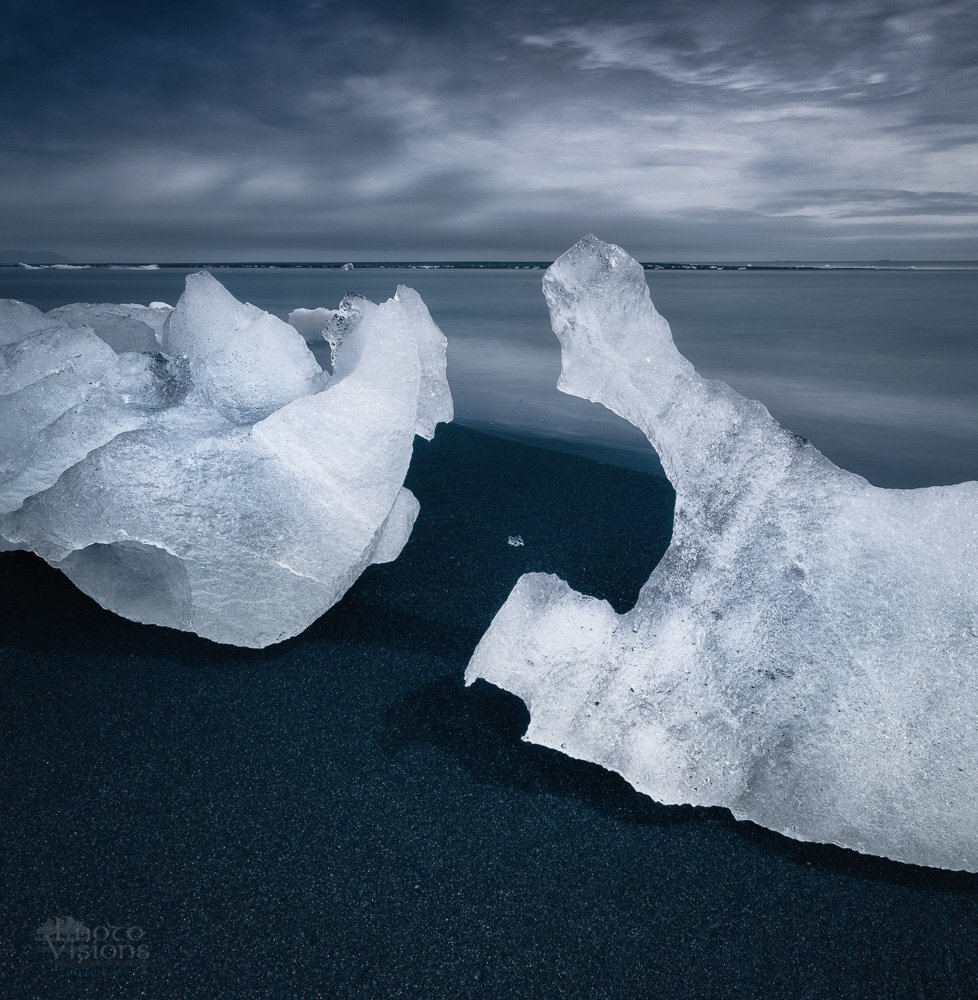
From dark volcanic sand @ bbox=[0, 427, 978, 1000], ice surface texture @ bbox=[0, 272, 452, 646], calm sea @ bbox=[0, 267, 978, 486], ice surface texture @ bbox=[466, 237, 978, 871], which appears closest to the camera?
dark volcanic sand @ bbox=[0, 427, 978, 1000]

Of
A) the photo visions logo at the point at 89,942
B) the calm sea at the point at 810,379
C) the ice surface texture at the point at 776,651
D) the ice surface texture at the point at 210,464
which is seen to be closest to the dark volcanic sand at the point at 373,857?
the photo visions logo at the point at 89,942

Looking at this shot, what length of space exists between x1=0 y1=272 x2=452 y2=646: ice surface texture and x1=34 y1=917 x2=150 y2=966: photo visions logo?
3.60 ft

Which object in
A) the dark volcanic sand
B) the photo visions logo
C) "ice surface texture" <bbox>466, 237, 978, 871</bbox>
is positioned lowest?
the photo visions logo

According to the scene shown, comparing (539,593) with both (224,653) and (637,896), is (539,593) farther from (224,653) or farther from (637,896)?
(224,653)

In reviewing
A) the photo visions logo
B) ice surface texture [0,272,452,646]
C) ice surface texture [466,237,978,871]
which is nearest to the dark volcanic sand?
the photo visions logo

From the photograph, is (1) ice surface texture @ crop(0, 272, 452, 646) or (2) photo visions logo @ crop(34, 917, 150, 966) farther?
(1) ice surface texture @ crop(0, 272, 452, 646)

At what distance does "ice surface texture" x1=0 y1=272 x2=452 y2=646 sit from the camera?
2.73 metres

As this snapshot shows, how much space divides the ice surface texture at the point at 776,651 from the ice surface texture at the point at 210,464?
87 centimetres

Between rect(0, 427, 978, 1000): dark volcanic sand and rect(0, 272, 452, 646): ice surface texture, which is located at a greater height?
rect(0, 272, 452, 646): ice surface texture

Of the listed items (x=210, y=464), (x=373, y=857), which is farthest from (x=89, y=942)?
(x=210, y=464)

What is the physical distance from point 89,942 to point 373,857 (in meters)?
0.67

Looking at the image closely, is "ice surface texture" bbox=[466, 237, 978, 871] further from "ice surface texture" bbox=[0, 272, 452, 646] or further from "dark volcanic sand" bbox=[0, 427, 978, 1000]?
"ice surface texture" bbox=[0, 272, 452, 646]

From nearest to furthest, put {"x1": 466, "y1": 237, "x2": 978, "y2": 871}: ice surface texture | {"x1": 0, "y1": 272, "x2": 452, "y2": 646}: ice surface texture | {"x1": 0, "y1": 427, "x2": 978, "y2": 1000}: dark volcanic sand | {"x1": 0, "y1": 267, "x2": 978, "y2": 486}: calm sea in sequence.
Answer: {"x1": 0, "y1": 427, "x2": 978, "y2": 1000}: dark volcanic sand < {"x1": 466, "y1": 237, "x2": 978, "y2": 871}: ice surface texture < {"x1": 0, "y1": 272, "x2": 452, "y2": 646}: ice surface texture < {"x1": 0, "y1": 267, "x2": 978, "y2": 486}: calm sea

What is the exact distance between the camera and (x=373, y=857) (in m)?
2.00
